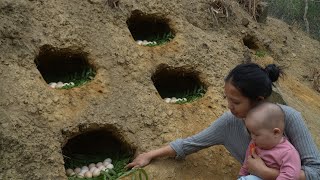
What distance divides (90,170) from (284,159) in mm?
1694

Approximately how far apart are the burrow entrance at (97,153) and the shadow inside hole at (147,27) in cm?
169

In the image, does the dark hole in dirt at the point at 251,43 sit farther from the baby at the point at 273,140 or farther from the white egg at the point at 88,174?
the baby at the point at 273,140

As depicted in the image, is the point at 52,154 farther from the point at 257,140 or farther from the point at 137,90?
the point at 257,140

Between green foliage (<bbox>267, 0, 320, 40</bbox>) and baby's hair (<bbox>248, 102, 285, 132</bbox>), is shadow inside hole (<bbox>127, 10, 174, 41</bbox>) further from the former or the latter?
green foliage (<bbox>267, 0, 320, 40</bbox>)

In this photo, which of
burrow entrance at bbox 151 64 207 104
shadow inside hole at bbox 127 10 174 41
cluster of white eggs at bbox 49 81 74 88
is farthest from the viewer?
shadow inside hole at bbox 127 10 174 41

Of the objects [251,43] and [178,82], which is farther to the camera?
[251,43]

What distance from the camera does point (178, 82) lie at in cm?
524

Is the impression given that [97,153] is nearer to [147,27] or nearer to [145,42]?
[145,42]

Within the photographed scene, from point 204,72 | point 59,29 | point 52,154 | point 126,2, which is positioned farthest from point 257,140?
point 126,2

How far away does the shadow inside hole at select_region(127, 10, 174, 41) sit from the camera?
5.56 m

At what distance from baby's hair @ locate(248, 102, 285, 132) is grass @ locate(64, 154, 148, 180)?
1.13 metres

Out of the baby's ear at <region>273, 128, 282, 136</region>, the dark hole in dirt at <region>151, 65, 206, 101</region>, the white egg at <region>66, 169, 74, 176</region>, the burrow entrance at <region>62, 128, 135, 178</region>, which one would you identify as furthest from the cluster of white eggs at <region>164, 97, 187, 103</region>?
the baby's ear at <region>273, 128, 282, 136</region>

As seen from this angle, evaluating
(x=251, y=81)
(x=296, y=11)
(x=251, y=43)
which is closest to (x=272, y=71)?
(x=251, y=81)

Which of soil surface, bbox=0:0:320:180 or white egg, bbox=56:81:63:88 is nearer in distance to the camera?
soil surface, bbox=0:0:320:180
